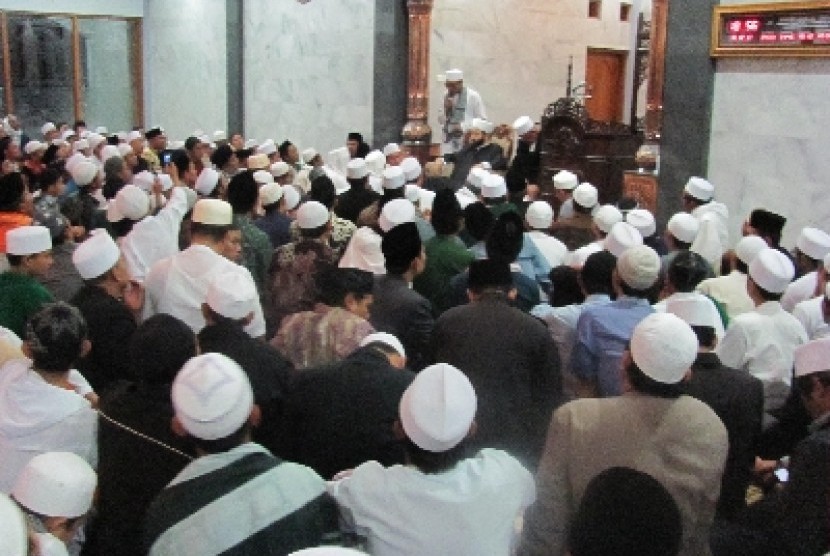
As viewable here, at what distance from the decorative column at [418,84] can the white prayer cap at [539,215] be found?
5562 millimetres

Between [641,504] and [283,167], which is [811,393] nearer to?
[641,504]

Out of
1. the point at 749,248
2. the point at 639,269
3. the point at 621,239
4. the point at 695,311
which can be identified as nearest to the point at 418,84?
→ the point at 621,239

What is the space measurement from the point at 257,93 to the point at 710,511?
12.3m

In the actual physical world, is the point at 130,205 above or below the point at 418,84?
below

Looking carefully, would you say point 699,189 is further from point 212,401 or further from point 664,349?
point 212,401

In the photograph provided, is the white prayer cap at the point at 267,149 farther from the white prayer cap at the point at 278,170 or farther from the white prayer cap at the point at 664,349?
the white prayer cap at the point at 664,349

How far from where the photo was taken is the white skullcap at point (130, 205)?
5.74 metres

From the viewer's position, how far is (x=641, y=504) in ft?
6.62

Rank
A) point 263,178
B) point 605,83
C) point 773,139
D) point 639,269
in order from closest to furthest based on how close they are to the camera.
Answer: point 639,269 → point 263,178 → point 773,139 → point 605,83

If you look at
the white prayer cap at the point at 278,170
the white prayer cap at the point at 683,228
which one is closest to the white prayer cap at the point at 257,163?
the white prayer cap at the point at 278,170

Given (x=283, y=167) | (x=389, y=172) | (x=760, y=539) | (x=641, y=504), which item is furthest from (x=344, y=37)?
(x=641, y=504)

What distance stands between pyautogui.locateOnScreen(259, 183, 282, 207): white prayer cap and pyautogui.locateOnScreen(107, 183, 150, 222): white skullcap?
96cm

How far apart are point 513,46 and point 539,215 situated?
7.82 metres

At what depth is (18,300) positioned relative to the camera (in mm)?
4414
